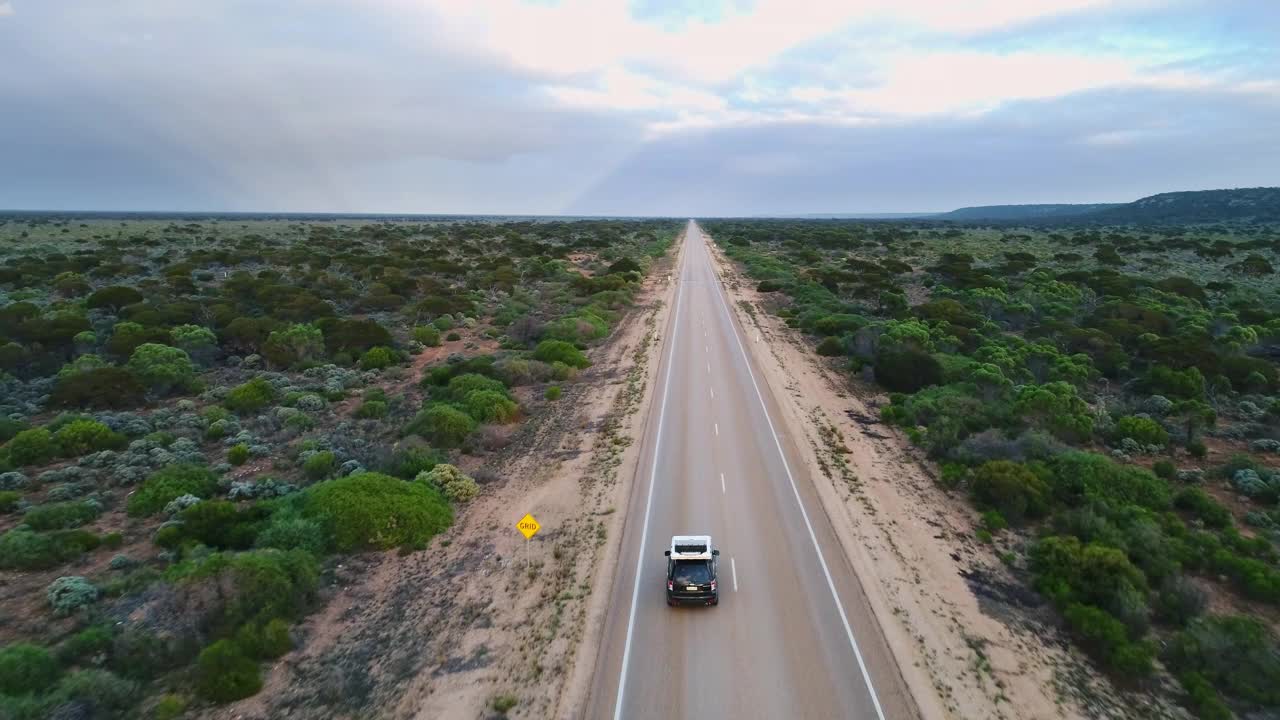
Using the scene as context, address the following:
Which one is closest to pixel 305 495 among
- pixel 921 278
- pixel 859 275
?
pixel 859 275

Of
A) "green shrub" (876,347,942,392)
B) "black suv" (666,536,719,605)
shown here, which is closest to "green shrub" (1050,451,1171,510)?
"green shrub" (876,347,942,392)

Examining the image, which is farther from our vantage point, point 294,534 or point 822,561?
point 822,561

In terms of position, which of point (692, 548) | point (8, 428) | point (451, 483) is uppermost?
point (8, 428)

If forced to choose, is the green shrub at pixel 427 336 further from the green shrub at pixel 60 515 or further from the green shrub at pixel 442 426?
the green shrub at pixel 60 515

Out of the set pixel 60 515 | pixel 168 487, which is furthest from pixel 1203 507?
pixel 60 515

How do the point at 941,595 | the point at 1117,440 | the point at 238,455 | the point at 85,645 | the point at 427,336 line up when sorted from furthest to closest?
the point at 427,336 < the point at 1117,440 < the point at 238,455 < the point at 941,595 < the point at 85,645

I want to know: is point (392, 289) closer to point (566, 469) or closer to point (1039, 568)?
point (566, 469)

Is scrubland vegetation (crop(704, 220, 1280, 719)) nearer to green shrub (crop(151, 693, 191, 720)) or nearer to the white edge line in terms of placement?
the white edge line

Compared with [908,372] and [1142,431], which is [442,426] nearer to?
[908,372]
